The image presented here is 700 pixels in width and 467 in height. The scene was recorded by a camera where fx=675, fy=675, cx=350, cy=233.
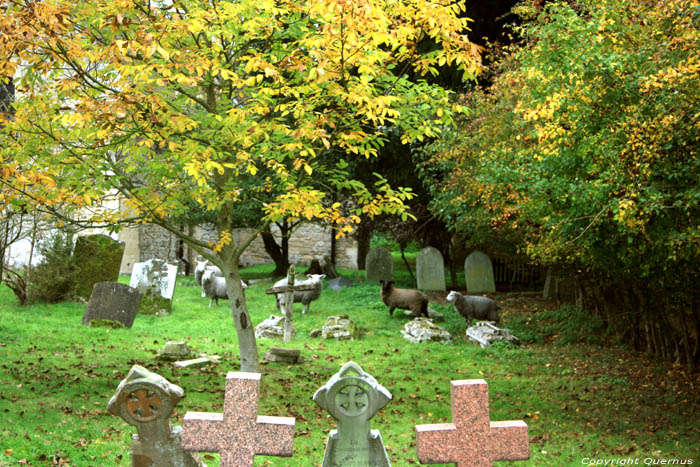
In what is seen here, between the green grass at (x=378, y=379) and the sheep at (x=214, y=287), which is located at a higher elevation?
the sheep at (x=214, y=287)

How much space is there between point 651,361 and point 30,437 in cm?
979

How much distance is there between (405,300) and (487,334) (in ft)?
8.60

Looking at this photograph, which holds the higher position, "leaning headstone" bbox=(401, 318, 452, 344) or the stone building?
the stone building

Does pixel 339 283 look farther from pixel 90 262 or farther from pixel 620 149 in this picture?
pixel 620 149

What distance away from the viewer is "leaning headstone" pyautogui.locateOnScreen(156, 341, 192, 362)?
10477mm

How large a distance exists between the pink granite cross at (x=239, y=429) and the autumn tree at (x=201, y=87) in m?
2.92

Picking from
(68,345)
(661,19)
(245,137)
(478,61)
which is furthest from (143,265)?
(661,19)

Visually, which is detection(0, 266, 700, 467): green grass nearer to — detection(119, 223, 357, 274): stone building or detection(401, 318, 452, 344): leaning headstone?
detection(401, 318, 452, 344): leaning headstone

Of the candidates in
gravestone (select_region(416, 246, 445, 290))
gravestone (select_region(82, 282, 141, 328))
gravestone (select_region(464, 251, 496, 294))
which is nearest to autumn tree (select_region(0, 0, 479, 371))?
gravestone (select_region(82, 282, 141, 328))

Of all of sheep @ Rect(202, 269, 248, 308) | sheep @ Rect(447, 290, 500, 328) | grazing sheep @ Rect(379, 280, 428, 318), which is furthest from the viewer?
sheep @ Rect(202, 269, 248, 308)

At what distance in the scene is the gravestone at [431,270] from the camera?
2033 cm

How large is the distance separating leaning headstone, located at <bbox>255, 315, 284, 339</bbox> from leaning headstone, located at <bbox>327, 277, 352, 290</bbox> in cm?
694

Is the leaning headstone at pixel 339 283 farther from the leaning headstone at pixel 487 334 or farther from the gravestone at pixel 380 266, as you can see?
the leaning headstone at pixel 487 334

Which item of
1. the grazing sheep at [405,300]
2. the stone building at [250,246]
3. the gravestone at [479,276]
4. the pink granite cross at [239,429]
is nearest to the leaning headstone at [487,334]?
the grazing sheep at [405,300]
